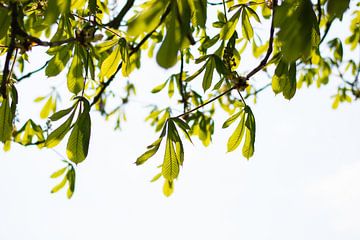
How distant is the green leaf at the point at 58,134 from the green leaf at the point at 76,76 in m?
0.12

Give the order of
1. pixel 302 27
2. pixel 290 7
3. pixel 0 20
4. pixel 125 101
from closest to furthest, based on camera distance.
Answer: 1. pixel 302 27
2. pixel 290 7
3. pixel 0 20
4. pixel 125 101

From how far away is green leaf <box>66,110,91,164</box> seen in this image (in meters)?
1.19

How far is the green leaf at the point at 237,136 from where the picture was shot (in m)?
1.44

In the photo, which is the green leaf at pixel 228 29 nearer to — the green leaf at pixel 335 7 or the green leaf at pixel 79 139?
the green leaf at pixel 79 139

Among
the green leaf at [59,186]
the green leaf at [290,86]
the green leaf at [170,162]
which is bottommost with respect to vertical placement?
the green leaf at [170,162]

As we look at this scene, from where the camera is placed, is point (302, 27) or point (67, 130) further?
point (67, 130)

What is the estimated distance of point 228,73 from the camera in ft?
4.67

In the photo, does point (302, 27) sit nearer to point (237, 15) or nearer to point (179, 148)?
point (179, 148)

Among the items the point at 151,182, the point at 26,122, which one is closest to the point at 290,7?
the point at 151,182

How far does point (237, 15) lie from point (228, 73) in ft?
0.65

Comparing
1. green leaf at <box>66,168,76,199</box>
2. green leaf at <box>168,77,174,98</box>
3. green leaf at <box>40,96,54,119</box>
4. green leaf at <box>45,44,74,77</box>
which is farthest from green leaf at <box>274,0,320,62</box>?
green leaf at <box>40,96,54,119</box>

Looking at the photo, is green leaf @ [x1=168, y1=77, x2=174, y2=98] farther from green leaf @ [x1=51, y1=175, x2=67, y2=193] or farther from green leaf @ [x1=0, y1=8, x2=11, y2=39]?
green leaf @ [x1=0, y1=8, x2=11, y2=39]

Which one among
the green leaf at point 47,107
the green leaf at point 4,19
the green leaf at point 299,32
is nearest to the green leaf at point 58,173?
the green leaf at point 47,107

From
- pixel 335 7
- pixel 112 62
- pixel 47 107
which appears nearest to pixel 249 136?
pixel 112 62
